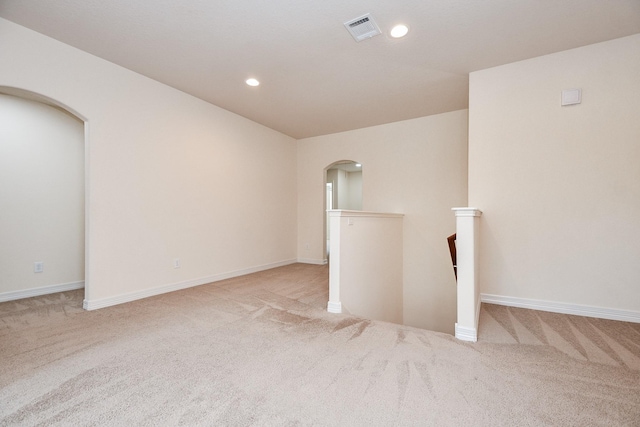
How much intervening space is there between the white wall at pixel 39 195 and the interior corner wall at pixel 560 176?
5063 millimetres

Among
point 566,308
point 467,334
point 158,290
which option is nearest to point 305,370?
point 467,334

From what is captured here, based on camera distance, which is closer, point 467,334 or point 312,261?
point 467,334

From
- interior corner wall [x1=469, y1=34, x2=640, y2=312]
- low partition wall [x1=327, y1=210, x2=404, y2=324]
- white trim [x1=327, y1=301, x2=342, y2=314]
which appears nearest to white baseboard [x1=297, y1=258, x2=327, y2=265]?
low partition wall [x1=327, y1=210, x2=404, y2=324]

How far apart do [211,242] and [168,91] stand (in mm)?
2081

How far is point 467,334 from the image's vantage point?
203 cm

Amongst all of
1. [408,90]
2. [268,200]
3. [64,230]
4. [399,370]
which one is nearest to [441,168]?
[408,90]

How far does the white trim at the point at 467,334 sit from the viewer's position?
6.60 ft

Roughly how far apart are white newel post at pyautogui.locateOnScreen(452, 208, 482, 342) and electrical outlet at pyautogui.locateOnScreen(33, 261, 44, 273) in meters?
4.64

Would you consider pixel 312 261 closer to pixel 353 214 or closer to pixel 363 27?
pixel 353 214

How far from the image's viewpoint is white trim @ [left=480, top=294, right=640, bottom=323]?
2.37m

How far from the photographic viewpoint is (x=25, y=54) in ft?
7.52

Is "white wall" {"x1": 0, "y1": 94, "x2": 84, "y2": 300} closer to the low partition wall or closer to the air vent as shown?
the low partition wall

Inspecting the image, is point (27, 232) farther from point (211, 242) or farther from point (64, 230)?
point (211, 242)

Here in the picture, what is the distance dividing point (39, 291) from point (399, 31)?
4908mm
